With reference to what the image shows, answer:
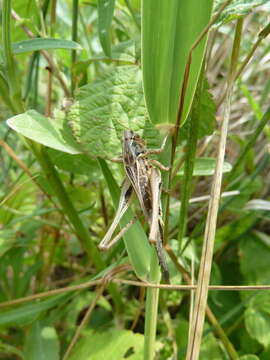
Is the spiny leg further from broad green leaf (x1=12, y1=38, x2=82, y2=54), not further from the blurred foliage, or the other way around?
broad green leaf (x1=12, y1=38, x2=82, y2=54)

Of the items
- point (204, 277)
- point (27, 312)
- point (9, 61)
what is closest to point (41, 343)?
Result: point (27, 312)

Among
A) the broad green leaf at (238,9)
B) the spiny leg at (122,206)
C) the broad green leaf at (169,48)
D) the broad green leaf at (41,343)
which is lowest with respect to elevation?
the broad green leaf at (41,343)

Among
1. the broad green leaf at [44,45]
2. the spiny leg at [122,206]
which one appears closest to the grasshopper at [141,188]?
the spiny leg at [122,206]

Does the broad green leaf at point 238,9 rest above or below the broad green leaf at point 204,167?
above

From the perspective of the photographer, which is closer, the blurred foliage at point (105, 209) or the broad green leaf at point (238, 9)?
the broad green leaf at point (238, 9)

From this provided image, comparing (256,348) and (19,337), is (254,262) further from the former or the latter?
(19,337)

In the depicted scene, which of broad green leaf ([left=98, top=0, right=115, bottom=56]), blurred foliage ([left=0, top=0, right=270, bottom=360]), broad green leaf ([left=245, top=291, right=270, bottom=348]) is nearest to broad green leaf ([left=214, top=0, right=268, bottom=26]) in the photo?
blurred foliage ([left=0, top=0, right=270, bottom=360])

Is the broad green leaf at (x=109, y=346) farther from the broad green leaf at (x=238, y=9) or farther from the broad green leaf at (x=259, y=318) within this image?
the broad green leaf at (x=238, y=9)
